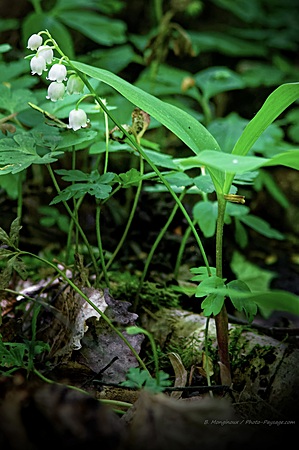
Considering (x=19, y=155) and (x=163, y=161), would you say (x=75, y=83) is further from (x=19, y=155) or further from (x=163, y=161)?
(x=163, y=161)

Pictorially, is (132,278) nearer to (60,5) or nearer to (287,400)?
(287,400)

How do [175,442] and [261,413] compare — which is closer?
[175,442]

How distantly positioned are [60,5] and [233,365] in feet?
8.43

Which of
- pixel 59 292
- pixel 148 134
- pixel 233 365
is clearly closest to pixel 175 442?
pixel 233 365

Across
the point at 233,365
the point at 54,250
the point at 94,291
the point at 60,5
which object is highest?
the point at 60,5

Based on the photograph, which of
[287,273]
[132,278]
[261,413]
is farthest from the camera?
[287,273]

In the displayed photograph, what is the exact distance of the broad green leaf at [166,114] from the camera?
1.19m

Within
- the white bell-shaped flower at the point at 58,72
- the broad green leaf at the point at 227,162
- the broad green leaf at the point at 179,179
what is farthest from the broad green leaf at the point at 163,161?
the broad green leaf at the point at 227,162

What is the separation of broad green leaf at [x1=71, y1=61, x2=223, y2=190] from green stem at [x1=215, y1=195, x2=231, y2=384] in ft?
0.23

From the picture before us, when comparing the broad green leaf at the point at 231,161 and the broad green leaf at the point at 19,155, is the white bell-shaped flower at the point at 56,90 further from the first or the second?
the broad green leaf at the point at 231,161

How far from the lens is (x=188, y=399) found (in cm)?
115

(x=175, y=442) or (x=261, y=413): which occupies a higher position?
(x=175, y=442)

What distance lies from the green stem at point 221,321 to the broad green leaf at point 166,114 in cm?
7

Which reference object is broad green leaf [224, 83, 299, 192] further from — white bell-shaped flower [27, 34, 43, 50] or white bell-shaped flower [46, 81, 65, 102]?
white bell-shaped flower [27, 34, 43, 50]
